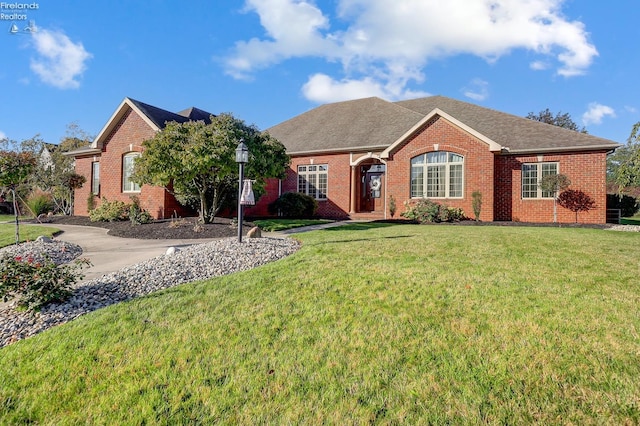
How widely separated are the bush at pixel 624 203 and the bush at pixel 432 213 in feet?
28.9

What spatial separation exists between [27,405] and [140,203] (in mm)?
16096

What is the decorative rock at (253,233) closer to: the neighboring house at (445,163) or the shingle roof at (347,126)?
the neighboring house at (445,163)

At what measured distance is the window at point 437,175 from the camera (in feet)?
49.7

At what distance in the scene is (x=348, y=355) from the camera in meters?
2.89

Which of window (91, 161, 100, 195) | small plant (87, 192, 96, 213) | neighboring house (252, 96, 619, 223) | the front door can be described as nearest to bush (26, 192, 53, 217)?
small plant (87, 192, 96, 213)

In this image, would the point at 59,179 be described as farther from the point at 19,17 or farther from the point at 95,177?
the point at 19,17

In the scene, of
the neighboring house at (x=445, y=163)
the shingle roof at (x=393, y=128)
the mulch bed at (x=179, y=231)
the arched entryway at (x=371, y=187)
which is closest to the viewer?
the mulch bed at (x=179, y=231)

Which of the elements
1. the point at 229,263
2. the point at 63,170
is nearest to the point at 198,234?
the point at 229,263

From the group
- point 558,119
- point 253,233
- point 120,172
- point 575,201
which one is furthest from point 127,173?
point 558,119

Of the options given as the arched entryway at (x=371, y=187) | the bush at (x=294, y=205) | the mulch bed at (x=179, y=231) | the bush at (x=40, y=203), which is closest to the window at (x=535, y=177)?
the arched entryway at (x=371, y=187)

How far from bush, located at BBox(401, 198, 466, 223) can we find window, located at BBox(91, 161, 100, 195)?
17.5 m

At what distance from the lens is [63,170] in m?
19.8

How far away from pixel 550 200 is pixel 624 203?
22.6ft

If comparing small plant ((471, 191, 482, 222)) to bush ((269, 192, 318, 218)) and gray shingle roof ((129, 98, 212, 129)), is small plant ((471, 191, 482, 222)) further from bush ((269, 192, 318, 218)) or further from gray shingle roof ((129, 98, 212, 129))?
gray shingle roof ((129, 98, 212, 129))
